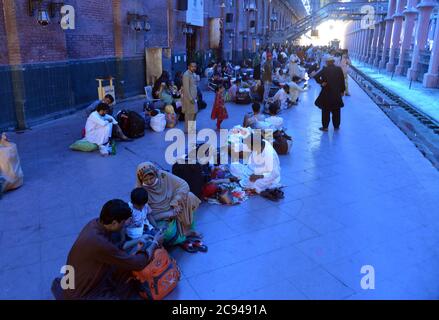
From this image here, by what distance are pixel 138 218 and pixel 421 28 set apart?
78.0ft

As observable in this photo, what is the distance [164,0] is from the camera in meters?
16.8

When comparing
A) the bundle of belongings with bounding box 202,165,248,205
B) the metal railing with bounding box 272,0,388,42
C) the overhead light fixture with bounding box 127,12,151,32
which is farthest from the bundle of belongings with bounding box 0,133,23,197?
the metal railing with bounding box 272,0,388,42

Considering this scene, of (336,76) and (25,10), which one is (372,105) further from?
(25,10)

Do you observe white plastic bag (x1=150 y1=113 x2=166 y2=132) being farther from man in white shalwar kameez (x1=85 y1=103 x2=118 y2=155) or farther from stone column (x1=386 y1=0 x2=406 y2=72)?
stone column (x1=386 y1=0 x2=406 y2=72)

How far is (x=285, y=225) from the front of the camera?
5.00m

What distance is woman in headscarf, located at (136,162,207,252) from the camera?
429 cm

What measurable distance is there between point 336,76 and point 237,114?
3.31 m

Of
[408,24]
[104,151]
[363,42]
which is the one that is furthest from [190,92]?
[363,42]

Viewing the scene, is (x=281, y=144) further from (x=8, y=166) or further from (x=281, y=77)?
(x=281, y=77)

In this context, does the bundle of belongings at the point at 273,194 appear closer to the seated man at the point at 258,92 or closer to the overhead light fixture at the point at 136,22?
the seated man at the point at 258,92

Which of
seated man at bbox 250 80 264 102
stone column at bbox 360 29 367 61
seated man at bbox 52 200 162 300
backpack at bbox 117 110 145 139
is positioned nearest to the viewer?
seated man at bbox 52 200 162 300

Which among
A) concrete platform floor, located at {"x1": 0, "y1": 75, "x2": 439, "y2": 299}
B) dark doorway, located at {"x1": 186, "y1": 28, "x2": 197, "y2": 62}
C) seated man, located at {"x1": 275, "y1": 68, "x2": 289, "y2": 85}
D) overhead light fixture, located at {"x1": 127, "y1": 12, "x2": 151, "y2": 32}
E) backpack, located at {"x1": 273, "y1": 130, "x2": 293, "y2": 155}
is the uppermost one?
overhead light fixture, located at {"x1": 127, "y1": 12, "x2": 151, "y2": 32}

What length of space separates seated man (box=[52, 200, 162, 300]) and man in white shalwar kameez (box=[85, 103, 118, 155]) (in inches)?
188
